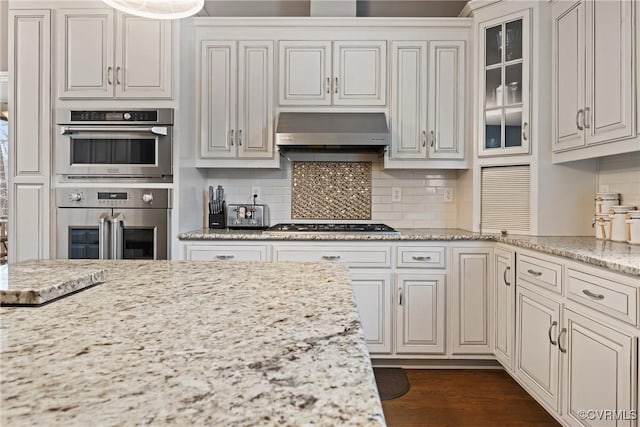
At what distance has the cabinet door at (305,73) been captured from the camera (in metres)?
2.95

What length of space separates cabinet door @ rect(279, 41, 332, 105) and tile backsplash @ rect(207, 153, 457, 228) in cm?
49

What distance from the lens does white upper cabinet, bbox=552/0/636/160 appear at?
1.91 m

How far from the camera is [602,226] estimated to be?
2350mm

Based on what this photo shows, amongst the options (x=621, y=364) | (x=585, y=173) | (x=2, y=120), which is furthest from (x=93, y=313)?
(x=2, y=120)

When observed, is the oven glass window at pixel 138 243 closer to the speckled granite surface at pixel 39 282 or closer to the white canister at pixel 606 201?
the speckled granite surface at pixel 39 282

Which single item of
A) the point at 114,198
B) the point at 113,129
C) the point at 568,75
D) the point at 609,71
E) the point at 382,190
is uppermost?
the point at 568,75

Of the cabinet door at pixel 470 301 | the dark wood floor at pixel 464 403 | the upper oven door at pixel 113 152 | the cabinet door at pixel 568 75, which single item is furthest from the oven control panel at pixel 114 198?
the cabinet door at pixel 568 75

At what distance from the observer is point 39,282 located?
919 millimetres

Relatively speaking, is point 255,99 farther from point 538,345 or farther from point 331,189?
point 538,345

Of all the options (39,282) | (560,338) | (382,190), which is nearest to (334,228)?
(382,190)

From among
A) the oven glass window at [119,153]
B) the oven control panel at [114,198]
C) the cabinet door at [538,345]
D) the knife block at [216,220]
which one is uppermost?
the oven glass window at [119,153]

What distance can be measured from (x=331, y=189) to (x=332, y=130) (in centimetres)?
62

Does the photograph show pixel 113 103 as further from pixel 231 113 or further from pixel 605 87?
pixel 605 87

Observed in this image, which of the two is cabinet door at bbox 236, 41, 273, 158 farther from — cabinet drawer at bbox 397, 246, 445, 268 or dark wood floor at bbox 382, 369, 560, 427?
dark wood floor at bbox 382, 369, 560, 427
